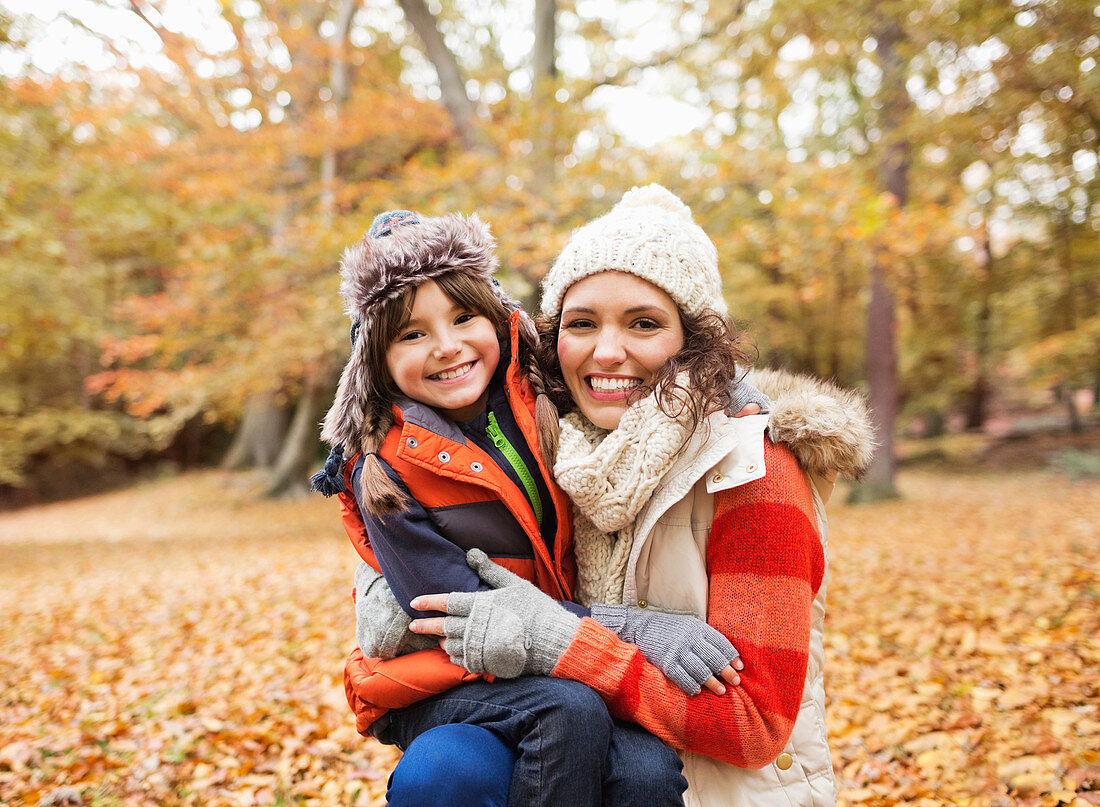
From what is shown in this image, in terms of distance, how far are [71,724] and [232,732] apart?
3.32 feet

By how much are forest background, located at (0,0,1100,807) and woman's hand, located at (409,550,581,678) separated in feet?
3.87

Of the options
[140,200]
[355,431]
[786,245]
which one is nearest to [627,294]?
[355,431]

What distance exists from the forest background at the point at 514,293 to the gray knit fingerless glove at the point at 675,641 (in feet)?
3.18

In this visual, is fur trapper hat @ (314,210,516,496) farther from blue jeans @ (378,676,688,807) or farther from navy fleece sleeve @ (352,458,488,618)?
blue jeans @ (378,676,688,807)

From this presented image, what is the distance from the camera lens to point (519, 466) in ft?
6.48

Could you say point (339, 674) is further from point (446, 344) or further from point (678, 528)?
point (678, 528)

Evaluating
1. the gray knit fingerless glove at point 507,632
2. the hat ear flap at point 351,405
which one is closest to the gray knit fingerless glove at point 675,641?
the gray knit fingerless glove at point 507,632

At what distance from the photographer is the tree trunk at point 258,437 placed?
60.3 ft

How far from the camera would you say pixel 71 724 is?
12.8 feet

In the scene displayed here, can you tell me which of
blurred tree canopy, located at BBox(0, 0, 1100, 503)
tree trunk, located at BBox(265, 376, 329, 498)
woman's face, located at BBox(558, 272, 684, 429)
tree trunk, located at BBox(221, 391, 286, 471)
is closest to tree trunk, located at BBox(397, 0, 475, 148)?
blurred tree canopy, located at BBox(0, 0, 1100, 503)

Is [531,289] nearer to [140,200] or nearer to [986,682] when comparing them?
[986,682]

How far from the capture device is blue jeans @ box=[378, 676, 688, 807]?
1534 millimetres

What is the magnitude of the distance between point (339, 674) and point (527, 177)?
507cm

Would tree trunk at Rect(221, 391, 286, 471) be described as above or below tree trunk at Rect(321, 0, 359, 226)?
below
